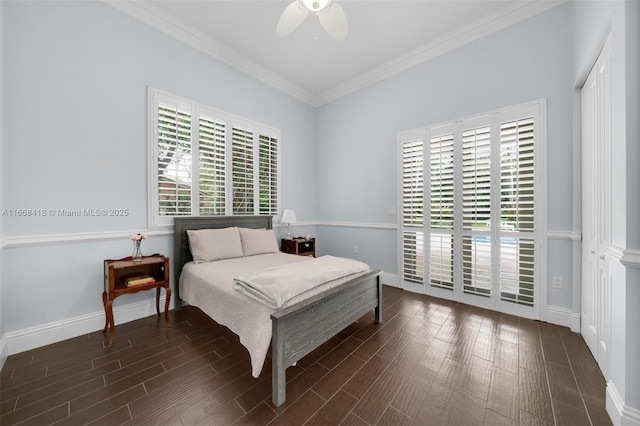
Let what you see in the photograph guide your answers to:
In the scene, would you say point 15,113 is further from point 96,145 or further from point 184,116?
point 184,116

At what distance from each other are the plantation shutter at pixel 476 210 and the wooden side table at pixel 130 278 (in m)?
3.61

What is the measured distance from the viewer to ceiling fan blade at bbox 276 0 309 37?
214cm

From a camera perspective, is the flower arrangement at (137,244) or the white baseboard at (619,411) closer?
the white baseboard at (619,411)

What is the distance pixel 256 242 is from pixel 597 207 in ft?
11.6

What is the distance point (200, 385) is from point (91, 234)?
6.34 feet

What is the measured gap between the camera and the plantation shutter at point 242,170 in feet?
12.0

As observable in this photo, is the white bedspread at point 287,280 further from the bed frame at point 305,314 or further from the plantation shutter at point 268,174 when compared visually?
the plantation shutter at point 268,174

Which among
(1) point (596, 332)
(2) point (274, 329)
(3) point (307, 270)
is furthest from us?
(3) point (307, 270)

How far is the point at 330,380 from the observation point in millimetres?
1776

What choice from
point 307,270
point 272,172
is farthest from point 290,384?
point 272,172

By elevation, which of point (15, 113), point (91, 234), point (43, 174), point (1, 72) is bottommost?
point (91, 234)

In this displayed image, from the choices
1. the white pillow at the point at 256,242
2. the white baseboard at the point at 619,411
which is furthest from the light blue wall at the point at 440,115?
the white pillow at the point at 256,242

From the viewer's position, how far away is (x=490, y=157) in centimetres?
295

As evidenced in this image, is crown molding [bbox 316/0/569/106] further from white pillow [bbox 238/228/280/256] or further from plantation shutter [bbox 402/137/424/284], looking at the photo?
white pillow [bbox 238/228/280/256]
